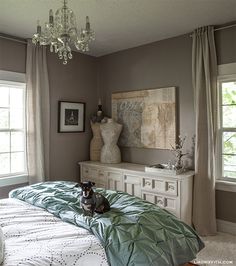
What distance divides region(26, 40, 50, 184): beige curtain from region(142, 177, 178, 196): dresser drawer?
1.45 m

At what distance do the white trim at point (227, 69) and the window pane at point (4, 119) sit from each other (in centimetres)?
282

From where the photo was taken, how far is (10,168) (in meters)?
3.47

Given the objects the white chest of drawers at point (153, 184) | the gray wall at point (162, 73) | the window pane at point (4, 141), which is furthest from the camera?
the window pane at point (4, 141)

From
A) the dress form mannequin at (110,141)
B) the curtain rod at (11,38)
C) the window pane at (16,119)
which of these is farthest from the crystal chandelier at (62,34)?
the dress form mannequin at (110,141)

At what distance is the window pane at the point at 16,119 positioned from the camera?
3.50m

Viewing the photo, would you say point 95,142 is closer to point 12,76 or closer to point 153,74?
point 153,74

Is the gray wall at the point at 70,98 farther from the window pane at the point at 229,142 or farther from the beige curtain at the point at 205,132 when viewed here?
the window pane at the point at 229,142

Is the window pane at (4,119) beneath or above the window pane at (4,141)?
above

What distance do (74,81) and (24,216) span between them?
2.72 meters

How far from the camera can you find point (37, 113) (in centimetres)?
354

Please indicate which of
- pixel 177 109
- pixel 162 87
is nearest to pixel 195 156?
pixel 177 109

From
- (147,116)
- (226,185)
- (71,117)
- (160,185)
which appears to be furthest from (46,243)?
(71,117)

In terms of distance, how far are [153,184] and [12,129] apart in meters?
2.04

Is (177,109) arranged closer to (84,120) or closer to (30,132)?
(84,120)
